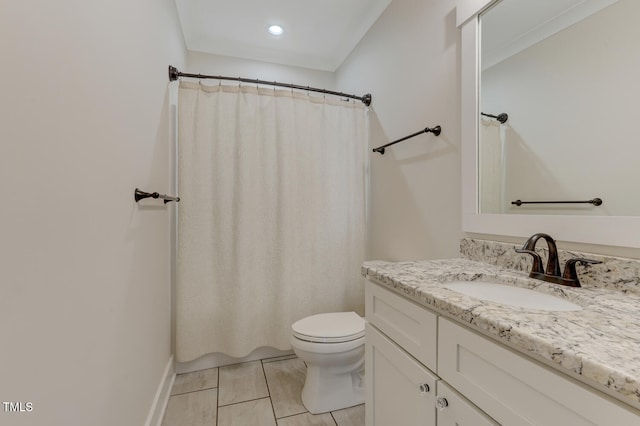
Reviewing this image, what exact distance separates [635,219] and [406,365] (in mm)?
758

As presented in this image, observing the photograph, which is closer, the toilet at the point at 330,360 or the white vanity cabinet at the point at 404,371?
the white vanity cabinet at the point at 404,371

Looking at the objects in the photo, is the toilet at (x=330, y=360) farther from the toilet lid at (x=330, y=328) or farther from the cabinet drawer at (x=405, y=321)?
the cabinet drawer at (x=405, y=321)

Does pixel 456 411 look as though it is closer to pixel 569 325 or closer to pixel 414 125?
pixel 569 325

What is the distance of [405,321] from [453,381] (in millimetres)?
216

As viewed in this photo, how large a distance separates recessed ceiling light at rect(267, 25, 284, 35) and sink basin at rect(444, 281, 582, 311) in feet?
7.35

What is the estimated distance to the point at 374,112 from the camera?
2.11 meters

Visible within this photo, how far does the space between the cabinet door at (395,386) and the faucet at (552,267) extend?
1.62ft

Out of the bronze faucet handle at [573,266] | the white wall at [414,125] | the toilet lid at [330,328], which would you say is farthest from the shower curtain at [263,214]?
the bronze faucet handle at [573,266]

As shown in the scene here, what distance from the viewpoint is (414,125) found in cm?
165

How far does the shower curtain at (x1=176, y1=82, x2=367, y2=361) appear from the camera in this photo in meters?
1.86

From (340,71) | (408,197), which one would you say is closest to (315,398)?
(408,197)

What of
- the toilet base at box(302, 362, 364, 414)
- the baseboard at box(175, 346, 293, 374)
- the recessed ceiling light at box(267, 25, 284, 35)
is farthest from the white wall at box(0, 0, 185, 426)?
the recessed ceiling light at box(267, 25, 284, 35)

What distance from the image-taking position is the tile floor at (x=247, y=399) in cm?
148

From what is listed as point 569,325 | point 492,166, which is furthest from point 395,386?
point 492,166
